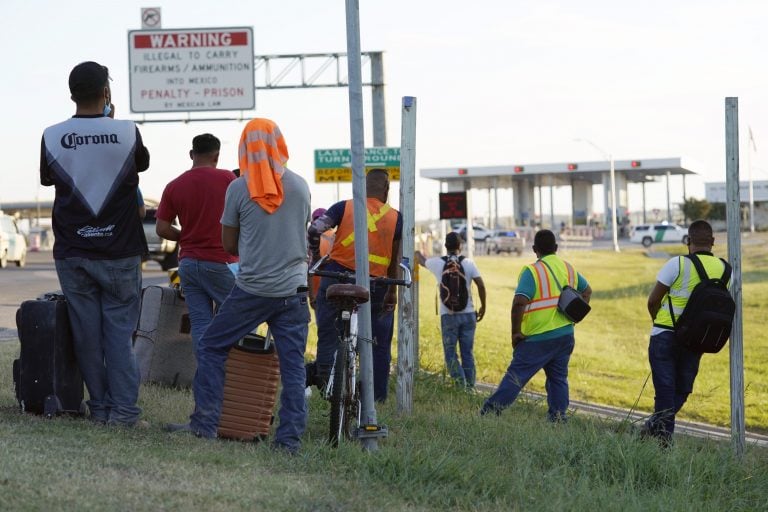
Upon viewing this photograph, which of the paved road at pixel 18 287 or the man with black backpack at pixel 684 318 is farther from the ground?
the man with black backpack at pixel 684 318

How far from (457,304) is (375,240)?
400 cm

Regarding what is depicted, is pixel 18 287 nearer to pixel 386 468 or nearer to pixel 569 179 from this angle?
pixel 386 468

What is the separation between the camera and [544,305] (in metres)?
9.73

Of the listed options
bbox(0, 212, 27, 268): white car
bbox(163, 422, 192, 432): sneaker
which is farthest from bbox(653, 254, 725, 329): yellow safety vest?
bbox(0, 212, 27, 268): white car

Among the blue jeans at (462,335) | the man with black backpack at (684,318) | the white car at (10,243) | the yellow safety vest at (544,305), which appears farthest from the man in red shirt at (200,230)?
the white car at (10,243)

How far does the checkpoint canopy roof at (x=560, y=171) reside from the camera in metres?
89.8

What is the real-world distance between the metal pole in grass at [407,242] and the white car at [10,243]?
94.0 feet

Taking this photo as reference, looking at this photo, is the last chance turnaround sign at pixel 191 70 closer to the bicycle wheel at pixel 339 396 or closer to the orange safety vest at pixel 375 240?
the orange safety vest at pixel 375 240

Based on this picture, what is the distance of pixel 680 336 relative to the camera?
9.05 m

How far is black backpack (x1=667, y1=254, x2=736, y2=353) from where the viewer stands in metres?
8.84

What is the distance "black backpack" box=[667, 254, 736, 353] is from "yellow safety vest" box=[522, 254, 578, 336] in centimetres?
103

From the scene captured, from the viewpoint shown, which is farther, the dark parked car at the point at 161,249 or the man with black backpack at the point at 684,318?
the dark parked car at the point at 161,249

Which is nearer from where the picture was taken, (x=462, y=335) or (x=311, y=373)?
(x=311, y=373)

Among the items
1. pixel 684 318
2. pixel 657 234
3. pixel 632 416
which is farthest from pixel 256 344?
pixel 657 234
